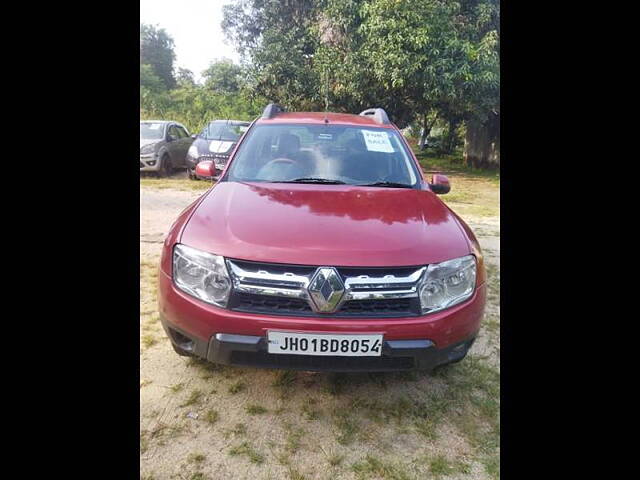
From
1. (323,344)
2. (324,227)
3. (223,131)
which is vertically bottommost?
(323,344)

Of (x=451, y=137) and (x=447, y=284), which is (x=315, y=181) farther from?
(x=451, y=137)

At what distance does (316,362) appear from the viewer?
1.52m

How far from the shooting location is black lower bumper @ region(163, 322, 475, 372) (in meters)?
1.51

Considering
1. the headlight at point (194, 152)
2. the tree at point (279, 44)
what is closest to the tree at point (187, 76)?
the tree at point (279, 44)

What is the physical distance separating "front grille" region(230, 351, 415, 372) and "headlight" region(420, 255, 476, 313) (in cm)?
27

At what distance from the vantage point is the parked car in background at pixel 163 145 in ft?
27.9

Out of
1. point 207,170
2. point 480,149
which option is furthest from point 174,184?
point 480,149

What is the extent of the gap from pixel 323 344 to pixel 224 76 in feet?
12.2

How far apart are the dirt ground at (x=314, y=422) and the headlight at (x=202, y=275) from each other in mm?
682
